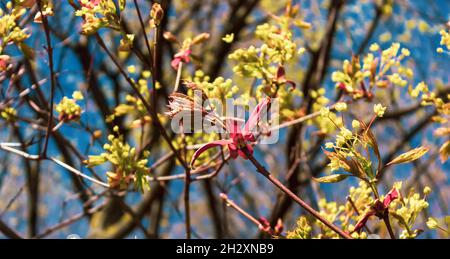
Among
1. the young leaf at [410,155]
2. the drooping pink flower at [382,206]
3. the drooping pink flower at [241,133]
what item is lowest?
the drooping pink flower at [382,206]

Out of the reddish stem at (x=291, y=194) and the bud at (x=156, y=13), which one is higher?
the bud at (x=156, y=13)

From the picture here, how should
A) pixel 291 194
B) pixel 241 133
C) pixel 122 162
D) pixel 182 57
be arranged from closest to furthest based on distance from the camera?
1. pixel 291 194
2. pixel 241 133
3. pixel 122 162
4. pixel 182 57

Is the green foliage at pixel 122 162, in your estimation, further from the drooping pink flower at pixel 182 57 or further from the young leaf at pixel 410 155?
the young leaf at pixel 410 155

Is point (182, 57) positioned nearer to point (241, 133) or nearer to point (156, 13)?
point (156, 13)

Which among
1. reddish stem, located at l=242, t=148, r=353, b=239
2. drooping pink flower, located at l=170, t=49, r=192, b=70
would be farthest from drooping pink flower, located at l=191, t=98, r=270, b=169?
drooping pink flower, located at l=170, t=49, r=192, b=70

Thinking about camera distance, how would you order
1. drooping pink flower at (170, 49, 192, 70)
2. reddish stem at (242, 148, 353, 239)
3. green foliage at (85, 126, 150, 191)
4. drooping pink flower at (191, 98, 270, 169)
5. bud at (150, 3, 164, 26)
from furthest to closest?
drooping pink flower at (170, 49, 192, 70) < green foliage at (85, 126, 150, 191) < bud at (150, 3, 164, 26) < drooping pink flower at (191, 98, 270, 169) < reddish stem at (242, 148, 353, 239)

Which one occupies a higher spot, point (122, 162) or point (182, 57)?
point (182, 57)

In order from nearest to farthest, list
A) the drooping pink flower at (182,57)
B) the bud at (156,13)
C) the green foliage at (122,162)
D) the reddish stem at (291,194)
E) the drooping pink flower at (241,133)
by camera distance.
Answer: the reddish stem at (291,194), the drooping pink flower at (241,133), the bud at (156,13), the green foliage at (122,162), the drooping pink flower at (182,57)

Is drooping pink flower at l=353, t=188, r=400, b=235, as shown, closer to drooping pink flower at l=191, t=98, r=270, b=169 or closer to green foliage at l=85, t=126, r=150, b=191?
drooping pink flower at l=191, t=98, r=270, b=169

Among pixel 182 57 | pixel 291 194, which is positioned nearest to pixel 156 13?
pixel 182 57

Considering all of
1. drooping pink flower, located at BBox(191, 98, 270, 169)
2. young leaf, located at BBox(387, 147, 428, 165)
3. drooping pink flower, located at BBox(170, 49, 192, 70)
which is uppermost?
drooping pink flower, located at BBox(170, 49, 192, 70)

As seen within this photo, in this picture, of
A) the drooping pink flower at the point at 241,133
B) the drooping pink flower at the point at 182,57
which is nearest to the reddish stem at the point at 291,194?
the drooping pink flower at the point at 241,133

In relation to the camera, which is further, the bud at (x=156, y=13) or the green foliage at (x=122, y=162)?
the green foliage at (x=122, y=162)
